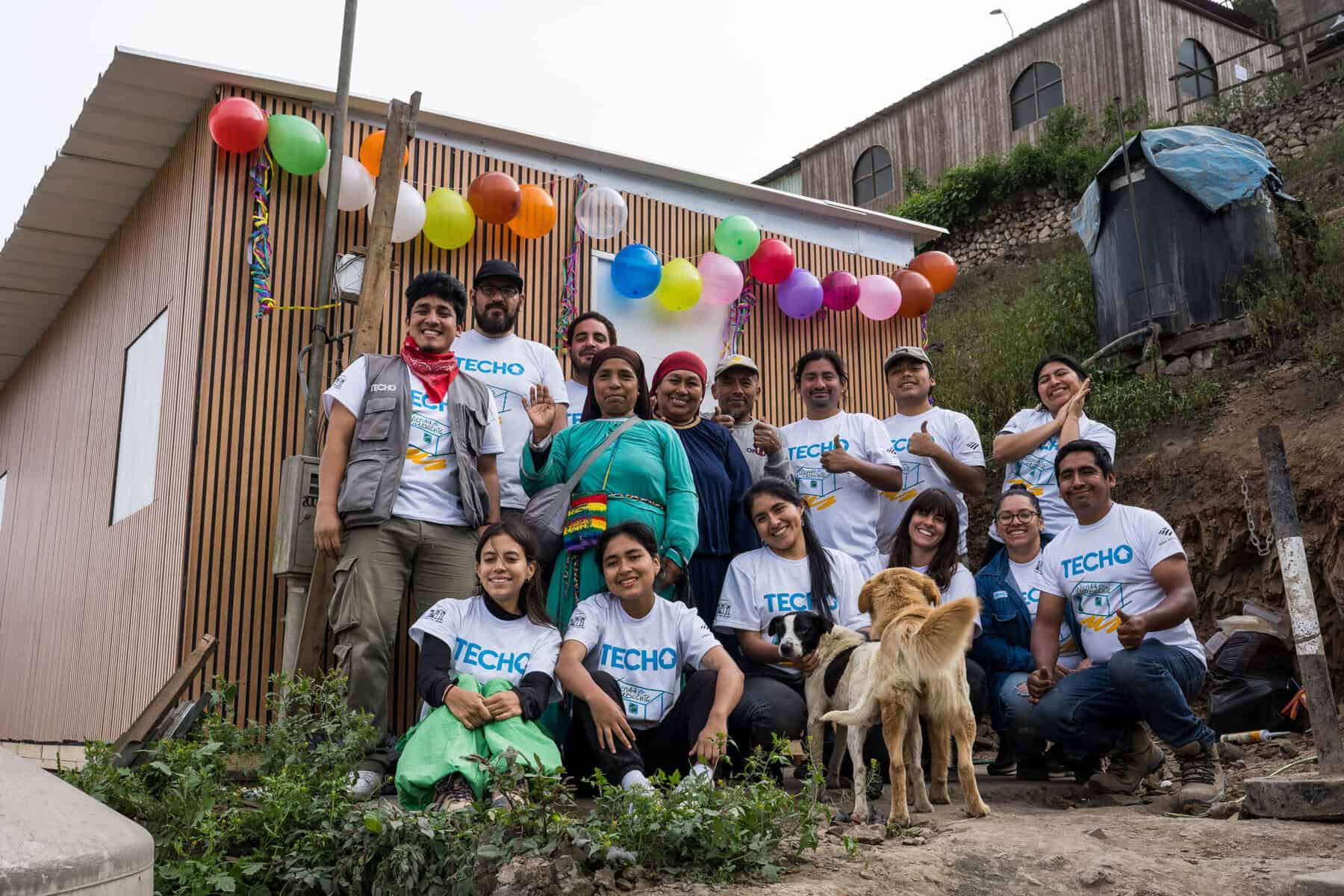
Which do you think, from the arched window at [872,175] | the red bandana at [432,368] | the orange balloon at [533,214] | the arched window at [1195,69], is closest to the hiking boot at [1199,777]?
the red bandana at [432,368]

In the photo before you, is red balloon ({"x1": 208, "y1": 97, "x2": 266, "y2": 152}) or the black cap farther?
red balloon ({"x1": 208, "y1": 97, "x2": 266, "y2": 152})

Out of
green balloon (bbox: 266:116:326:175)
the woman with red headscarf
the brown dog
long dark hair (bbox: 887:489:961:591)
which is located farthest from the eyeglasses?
green balloon (bbox: 266:116:326:175)

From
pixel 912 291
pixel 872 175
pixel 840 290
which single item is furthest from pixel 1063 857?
pixel 872 175

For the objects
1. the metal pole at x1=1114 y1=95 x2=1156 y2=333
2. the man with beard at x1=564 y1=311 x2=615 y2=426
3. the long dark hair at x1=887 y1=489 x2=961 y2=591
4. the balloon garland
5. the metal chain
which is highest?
the metal pole at x1=1114 y1=95 x2=1156 y2=333

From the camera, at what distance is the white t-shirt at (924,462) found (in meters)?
6.14

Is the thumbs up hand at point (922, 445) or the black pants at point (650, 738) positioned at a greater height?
the thumbs up hand at point (922, 445)

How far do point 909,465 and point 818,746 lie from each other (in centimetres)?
205

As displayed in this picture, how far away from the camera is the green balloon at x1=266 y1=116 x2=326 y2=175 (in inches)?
259

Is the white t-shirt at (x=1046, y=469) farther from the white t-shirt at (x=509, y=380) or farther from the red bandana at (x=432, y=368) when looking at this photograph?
the red bandana at (x=432, y=368)

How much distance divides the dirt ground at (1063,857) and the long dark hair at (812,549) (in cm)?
98

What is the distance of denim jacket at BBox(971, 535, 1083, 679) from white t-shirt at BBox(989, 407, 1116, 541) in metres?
0.44

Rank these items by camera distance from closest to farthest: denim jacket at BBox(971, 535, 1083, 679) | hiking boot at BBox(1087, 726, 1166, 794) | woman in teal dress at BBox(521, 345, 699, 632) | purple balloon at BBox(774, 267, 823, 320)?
1. woman in teal dress at BBox(521, 345, 699, 632)
2. hiking boot at BBox(1087, 726, 1166, 794)
3. denim jacket at BBox(971, 535, 1083, 679)
4. purple balloon at BBox(774, 267, 823, 320)

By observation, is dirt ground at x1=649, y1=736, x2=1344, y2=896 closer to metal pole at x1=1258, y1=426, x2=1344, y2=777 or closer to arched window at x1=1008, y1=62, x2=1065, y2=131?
metal pole at x1=1258, y1=426, x2=1344, y2=777

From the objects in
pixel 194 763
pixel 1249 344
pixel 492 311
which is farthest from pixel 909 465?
pixel 1249 344
